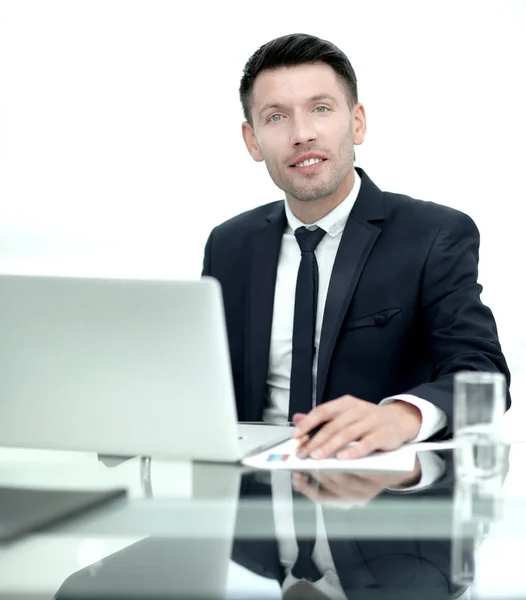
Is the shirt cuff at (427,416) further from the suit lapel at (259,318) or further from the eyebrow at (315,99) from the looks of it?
the eyebrow at (315,99)

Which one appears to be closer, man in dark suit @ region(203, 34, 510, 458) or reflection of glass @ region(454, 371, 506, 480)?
reflection of glass @ region(454, 371, 506, 480)

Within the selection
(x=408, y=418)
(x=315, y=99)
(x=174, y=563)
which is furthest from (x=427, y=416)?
(x=315, y=99)

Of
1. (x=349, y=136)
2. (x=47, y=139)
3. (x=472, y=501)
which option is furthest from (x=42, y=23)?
(x=472, y=501)

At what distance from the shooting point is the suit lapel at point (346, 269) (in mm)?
2242

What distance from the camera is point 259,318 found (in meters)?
2.36

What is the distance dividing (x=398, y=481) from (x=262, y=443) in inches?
12.4

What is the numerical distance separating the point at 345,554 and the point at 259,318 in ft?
4.34

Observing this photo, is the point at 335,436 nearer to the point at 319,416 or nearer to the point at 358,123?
the point at 319,416

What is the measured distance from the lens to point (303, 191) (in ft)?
7.72

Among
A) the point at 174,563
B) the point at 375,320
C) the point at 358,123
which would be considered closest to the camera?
the point at 174,563

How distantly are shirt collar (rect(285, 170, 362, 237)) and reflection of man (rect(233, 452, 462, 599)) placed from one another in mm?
1170

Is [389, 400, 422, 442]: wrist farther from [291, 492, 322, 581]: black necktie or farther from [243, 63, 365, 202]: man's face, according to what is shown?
[243, 63, 365, 202]: man's face

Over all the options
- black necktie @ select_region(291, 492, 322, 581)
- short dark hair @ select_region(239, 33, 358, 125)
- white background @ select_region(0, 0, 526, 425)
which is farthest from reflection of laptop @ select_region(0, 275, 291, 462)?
white background @ select_region(0, 0, 526, 425)

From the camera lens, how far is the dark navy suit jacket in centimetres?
223
